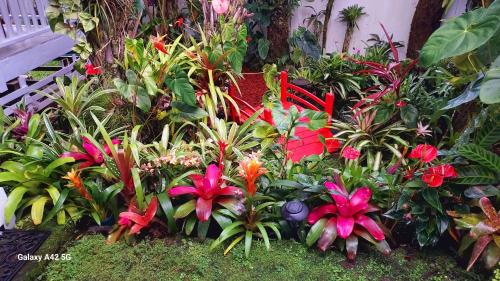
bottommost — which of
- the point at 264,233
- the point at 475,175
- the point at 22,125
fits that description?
the point at 264,233

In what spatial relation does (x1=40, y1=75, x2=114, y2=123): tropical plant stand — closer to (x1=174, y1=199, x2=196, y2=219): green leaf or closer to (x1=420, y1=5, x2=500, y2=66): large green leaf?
(x1=174, y1=199, x2=196, y2=219): green leaf

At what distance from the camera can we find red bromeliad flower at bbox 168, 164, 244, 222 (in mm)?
1827

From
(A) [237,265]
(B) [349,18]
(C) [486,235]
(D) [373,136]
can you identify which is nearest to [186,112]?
(A) [237,265]

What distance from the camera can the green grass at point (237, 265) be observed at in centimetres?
165

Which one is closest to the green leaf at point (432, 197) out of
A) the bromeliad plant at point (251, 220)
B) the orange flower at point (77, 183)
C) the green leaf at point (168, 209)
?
the bromeliad plant at point (251, 220)

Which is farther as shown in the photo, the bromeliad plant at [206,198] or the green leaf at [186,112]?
the green leaf at [186,112]

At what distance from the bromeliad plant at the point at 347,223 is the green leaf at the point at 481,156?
1.59 feet

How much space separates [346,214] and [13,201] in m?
1.80

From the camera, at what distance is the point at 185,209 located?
5.96 ft

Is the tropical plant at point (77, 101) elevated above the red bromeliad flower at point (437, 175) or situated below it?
below

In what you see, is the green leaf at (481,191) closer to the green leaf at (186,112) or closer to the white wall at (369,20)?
the green leaf at (186,112)

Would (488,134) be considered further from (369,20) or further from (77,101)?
(369,20)

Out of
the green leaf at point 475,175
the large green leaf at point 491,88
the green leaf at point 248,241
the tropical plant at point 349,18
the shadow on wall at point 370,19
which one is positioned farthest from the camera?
the tropical plant at point 349,18

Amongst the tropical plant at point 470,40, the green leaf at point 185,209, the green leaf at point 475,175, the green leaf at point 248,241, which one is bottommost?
the green leaf at point 248,241
